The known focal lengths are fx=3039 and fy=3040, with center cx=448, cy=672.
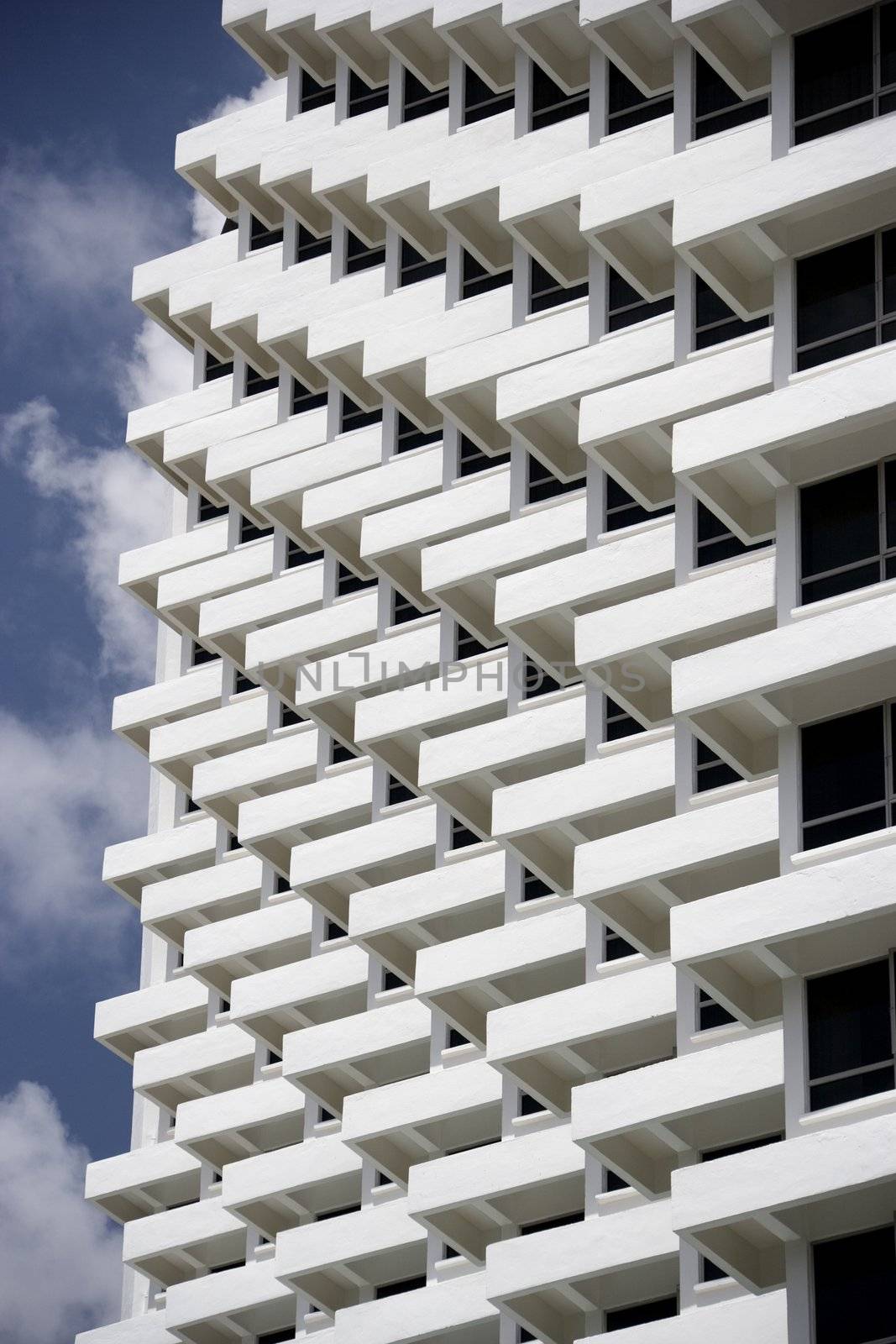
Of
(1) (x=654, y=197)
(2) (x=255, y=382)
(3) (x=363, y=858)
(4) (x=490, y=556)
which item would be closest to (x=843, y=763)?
(4) (x=490, y=556)

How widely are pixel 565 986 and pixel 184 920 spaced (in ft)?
43.7

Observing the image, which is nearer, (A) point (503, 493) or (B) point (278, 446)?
(A) point (503, 493)

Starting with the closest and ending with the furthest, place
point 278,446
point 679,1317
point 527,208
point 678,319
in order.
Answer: point 679,1317 → point 678,319 → point 527,208 → point 278,446

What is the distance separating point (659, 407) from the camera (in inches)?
2266

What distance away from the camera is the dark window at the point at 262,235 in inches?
2943

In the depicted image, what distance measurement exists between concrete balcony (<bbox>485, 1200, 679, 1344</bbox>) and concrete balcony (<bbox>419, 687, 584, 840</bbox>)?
9352mm

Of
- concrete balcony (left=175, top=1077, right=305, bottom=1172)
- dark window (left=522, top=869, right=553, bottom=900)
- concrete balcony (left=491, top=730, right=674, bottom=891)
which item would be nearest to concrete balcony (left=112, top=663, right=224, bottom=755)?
concrete balcony (left=175, top=1077, right=305, bottom=1172)

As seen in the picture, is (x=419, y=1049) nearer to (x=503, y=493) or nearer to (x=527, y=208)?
(x=503, y=493)

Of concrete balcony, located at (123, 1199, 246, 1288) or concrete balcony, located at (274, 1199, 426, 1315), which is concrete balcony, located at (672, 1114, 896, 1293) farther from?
concrete balcony, located at (123, 1199, 246, 1288)

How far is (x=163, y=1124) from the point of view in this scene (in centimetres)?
7206

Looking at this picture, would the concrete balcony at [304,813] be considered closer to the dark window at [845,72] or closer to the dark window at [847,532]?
the dark window at [847,532]

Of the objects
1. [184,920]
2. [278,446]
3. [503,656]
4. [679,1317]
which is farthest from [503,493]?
[679,1317]

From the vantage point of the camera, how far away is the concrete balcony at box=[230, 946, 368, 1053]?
217 feet

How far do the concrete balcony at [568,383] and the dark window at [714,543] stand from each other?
13.5 feet
